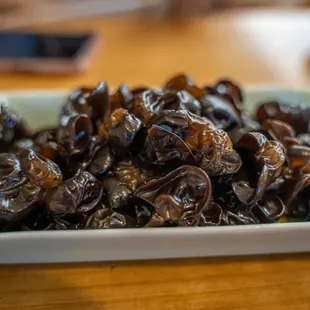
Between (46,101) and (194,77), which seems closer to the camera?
(46,101)

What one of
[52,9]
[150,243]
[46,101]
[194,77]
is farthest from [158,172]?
[52,9]

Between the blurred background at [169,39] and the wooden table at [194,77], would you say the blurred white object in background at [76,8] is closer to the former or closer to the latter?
the blurred background at [169,39]

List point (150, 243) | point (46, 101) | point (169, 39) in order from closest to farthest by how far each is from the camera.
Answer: point (150, 243), point (46, 101), point (169, 39)

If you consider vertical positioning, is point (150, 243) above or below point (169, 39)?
above

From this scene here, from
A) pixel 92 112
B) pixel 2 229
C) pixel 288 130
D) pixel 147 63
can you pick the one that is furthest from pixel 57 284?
pixel 147 63

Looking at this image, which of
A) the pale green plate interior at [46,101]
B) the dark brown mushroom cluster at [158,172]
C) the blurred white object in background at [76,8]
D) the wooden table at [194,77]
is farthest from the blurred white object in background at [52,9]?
the dark brown mushroom cluster at [158,172]

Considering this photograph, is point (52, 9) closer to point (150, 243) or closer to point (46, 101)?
point (46, 101)

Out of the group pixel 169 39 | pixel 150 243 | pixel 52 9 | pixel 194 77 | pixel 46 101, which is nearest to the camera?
pixel 150 243
